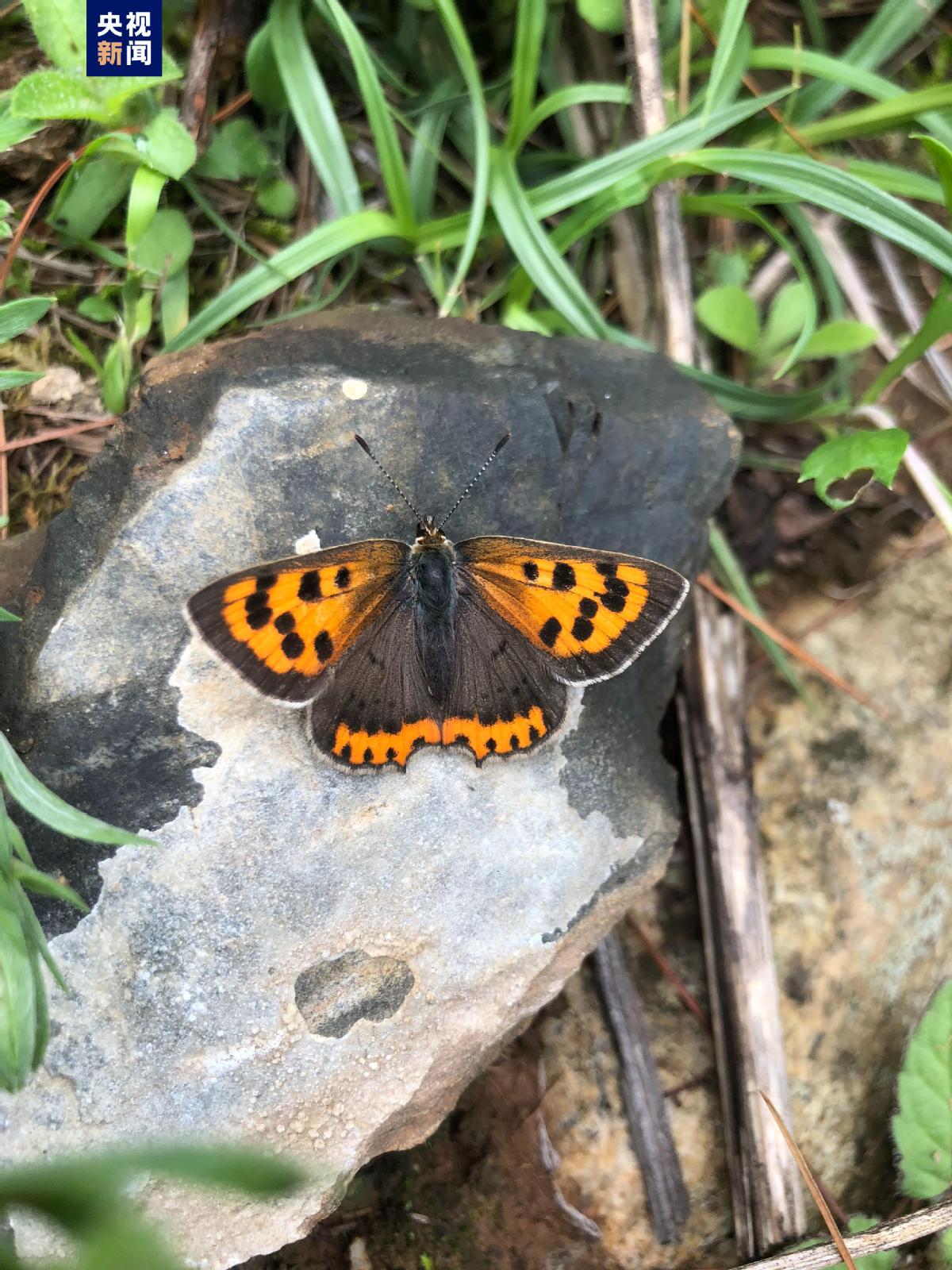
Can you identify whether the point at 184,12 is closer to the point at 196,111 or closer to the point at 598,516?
the point at 196,111

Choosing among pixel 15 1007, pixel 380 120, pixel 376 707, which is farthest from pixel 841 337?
pixel 15 1007

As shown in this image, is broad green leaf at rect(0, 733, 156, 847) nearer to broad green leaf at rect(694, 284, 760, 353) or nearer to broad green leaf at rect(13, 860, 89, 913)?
broad green leaf at rect(13, 860, 89, 913)

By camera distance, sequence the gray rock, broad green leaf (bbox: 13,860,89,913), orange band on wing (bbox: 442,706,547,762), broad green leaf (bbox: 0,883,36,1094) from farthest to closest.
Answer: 1. orange band on wing (bbox: 442,706,547,762)
2. the gray rock
3. broad green leaf (bbox: 13,860,89,913)
4. broad green leaf (bbox: 0,883,36,1094)

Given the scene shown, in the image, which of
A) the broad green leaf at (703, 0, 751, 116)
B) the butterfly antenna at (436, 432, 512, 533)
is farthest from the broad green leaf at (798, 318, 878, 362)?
the butterfly antenna at (436, 432, 512, 533)

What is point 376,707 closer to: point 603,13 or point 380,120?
point 380,120

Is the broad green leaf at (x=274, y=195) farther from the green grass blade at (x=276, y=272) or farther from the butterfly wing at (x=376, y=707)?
the butterfly wing at (x=376, y=707)

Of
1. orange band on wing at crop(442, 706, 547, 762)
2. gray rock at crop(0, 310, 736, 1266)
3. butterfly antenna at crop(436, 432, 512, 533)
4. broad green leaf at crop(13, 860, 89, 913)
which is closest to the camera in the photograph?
broad green leaf at crop(13, 860, 89, 913)
